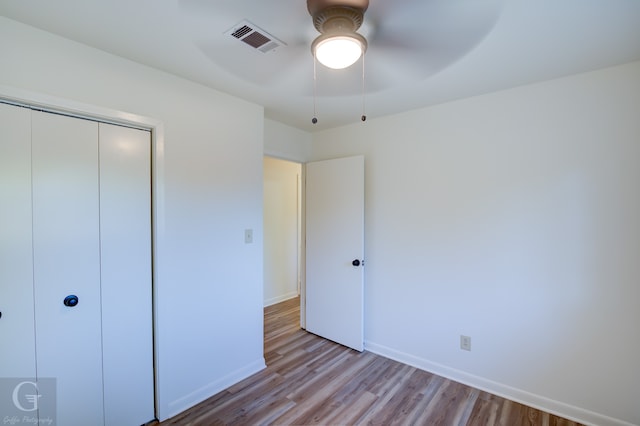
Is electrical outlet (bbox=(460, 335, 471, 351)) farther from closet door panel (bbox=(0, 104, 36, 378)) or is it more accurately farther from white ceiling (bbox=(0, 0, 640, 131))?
closet door panel (bbox=(0, 104, 36, 378))

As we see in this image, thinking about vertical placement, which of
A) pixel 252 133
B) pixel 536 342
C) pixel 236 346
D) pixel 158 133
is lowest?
pixel 236 346

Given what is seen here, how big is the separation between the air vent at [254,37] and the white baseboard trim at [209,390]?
2464 mm

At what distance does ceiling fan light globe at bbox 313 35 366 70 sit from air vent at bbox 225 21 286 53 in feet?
1.22

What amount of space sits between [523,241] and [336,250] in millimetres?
1708

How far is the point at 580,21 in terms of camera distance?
4.79 ft

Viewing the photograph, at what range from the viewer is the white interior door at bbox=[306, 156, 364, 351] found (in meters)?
3.03

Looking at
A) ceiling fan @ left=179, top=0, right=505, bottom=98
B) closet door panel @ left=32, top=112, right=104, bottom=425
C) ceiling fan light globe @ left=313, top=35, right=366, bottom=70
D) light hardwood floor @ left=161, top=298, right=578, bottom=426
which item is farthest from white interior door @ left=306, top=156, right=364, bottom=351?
closet door panel @ left=32, top=112, right=104, bottom=425

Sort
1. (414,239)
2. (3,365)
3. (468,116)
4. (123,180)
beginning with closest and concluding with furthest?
(3,365) → (123,180) → (468,116) → (414,239)

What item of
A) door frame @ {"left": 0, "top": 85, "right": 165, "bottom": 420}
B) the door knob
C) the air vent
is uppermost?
the air vent

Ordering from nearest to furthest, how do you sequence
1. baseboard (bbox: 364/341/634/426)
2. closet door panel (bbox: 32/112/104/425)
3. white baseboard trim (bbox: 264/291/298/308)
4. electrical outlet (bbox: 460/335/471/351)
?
closet door panel (bbox: 32/112/104/425), baseboard (bbox: 364/341/634/426), electrical outlet (bbox: 460/335/471/351), white baseboard trim (bbox: 264/291/298/308)

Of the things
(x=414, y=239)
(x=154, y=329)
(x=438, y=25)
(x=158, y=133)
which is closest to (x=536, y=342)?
(x=414, y=239)

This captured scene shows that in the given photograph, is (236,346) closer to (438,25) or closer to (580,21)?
(438,25)

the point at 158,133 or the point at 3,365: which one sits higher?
the point at 158,133

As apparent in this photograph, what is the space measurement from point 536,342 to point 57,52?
3.65 m
